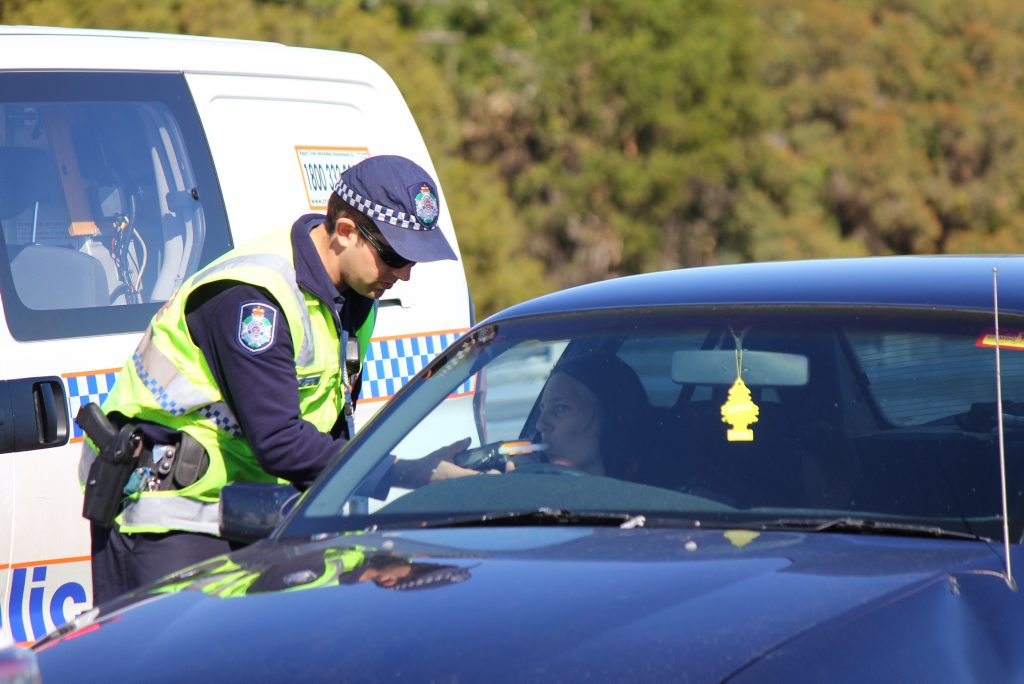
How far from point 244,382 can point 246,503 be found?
44 centimetres

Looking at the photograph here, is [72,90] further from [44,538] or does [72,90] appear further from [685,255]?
[685,255]

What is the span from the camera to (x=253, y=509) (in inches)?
123

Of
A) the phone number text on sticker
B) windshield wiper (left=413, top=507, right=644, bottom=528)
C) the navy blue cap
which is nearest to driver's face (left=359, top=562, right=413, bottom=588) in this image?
windshield wiper (left=413, top=507, right=644, bottom=528)

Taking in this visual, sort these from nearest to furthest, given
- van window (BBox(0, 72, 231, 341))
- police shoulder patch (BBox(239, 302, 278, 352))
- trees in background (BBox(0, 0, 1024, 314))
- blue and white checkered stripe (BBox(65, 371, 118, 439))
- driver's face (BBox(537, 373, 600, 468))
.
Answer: driver's face (BBox(537, 373, 600, 468))
police shoulder patch (BBox(239, 302, 278, 352))
blue and white checkered stripe (BBox(65, 371, 118, 439))
van window (BBox(0, 72, 231, 341))
trees in background (BBox(0, 0, 1024, 314))

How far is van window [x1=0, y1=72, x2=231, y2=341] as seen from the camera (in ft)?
14.1

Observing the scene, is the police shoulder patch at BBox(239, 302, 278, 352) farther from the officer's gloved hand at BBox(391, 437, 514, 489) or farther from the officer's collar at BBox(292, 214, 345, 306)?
the officer's gloved hand at BBox(391, 437, 514, 489)

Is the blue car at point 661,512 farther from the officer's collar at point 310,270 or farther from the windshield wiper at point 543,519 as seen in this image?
the officer's collar at point 310,270

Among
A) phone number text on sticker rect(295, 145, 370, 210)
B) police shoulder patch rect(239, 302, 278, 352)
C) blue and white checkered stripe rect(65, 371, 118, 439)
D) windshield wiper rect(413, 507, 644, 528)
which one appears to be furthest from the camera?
phone number text on sticker rect(295, 145, 370, 210)

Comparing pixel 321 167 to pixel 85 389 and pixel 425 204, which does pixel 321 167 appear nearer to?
pixel 85 389

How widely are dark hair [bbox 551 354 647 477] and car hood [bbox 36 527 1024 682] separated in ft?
0.93

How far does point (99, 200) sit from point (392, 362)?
100 centimetres

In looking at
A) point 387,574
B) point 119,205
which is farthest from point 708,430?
point 119,205

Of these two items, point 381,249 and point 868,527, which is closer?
point 868,527

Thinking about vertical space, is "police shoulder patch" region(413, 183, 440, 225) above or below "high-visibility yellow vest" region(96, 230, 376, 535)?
above
